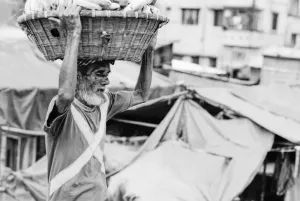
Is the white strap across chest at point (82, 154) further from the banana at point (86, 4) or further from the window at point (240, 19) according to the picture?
the window at point (240, 19)

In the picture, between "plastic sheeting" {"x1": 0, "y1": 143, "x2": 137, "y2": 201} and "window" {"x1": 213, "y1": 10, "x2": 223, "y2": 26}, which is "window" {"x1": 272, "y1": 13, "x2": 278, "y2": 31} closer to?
"window" {"x1": 213, "y1": 10, "x2": 223, "y2": 26}

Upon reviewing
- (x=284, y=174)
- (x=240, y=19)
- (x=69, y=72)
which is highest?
(x=69, y=72)

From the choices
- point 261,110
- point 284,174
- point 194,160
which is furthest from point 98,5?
point 284,174

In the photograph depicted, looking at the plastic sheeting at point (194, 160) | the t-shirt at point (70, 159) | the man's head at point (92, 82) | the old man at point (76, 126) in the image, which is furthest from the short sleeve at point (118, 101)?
the plastic sheeting at point (194, 160)

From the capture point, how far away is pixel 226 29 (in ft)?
89.1

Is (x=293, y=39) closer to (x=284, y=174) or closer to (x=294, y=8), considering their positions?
(x=294, y=8)

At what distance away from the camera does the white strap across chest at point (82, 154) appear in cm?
302

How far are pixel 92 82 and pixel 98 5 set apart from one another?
1.50ft

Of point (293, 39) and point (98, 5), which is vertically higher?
point (98, 5)

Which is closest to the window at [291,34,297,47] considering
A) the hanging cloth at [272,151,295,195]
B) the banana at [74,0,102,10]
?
the hanging cloth at [272,151,295,195]

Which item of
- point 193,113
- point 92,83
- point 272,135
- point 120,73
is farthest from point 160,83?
point 92,83

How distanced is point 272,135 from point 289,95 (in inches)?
80.5

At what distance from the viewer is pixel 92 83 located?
3.23 meters

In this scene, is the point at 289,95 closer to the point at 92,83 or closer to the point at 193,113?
the point at 193,113
